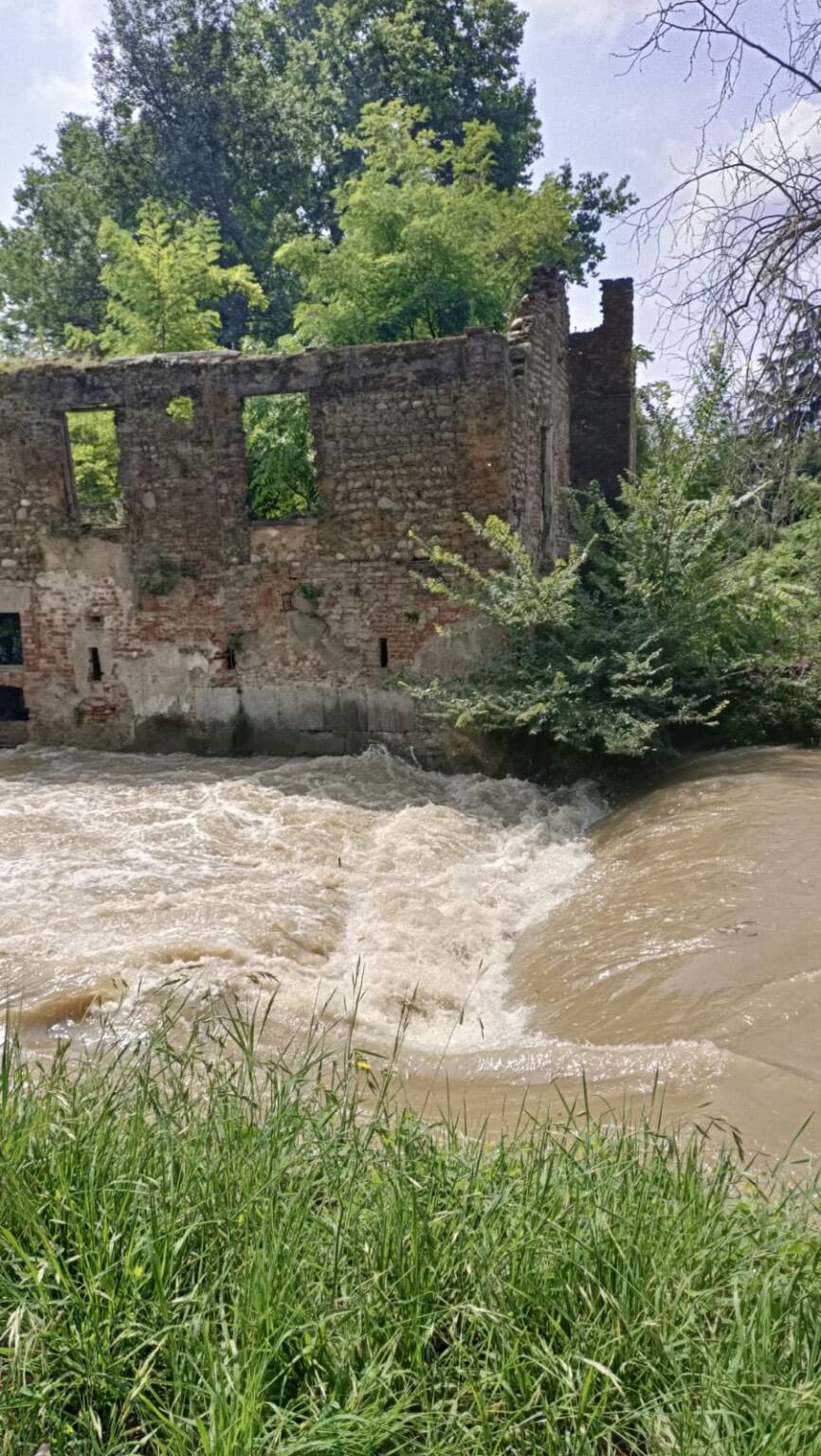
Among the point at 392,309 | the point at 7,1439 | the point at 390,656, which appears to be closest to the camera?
the point at 7,1439

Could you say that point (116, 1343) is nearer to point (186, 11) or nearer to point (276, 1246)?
point (276, 1246)

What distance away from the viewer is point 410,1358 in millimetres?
2156

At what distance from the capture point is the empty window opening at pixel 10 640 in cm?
1293

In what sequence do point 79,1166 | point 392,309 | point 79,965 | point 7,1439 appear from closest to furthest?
point 7,1439
point 79,1166
point 79,965
point 392,309

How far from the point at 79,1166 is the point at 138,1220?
0.26 meters

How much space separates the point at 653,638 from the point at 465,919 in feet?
14.0

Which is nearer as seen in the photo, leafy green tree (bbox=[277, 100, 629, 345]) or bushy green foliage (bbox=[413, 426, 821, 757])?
bushy green foliage (bbox=[413, 426, 821, 757])

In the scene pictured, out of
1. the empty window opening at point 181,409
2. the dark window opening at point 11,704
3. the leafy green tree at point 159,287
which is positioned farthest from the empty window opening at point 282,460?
the dark window opening at point 11,704

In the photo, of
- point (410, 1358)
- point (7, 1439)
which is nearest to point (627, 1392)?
point (410, 1358)

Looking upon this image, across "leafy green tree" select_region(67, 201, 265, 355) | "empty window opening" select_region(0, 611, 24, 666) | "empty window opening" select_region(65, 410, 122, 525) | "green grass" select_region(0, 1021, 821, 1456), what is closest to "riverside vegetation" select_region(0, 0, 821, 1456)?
"green grass" select_region(0, 1021, 821, 1456)

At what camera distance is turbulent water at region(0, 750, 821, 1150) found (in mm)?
4586

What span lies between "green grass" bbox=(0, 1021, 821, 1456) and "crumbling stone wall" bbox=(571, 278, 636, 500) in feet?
46.6

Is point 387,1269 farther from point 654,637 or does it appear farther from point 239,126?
point 239,126

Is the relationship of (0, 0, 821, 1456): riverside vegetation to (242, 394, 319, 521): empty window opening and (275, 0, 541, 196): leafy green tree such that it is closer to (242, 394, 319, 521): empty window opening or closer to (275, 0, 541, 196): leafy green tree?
(242, 394, 319, 521): empty window opening
